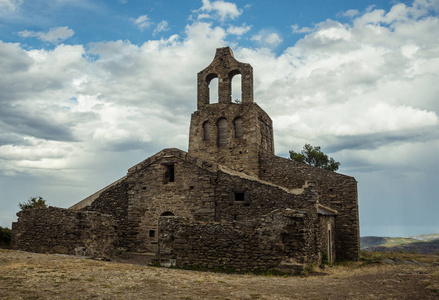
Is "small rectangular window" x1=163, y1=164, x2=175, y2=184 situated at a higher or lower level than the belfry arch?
lower

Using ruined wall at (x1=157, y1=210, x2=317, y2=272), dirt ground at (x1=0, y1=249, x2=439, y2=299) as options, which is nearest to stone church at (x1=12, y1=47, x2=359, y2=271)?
ruined wall at (x1=157, y1=210, x2=317, y2=272)

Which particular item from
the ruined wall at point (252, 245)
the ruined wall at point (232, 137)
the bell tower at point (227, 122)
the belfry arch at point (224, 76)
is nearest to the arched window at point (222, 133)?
the bell tower at point (227, 122)

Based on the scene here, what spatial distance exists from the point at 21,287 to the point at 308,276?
8.17 m

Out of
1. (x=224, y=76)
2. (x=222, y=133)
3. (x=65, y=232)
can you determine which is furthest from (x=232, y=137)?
(x=65, y=232)

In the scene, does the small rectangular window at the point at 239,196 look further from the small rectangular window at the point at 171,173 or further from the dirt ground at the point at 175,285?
the dirt ground at the point at 175,285

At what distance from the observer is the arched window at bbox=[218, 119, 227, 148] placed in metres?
24.5

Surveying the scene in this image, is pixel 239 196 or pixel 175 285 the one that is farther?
pixel 239 196

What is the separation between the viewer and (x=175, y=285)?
357 inches

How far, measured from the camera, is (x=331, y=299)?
7574mm

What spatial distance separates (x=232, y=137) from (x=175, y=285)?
15864mm

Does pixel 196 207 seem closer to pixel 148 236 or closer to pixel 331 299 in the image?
pixel 148 236

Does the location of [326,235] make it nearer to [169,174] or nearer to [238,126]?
[169,174]

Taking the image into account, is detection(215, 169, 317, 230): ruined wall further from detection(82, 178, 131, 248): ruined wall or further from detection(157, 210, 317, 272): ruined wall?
detection(82, 178, 131, 248): ruined wall

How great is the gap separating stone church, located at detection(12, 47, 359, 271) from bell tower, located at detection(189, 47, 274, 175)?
0.07 meters
